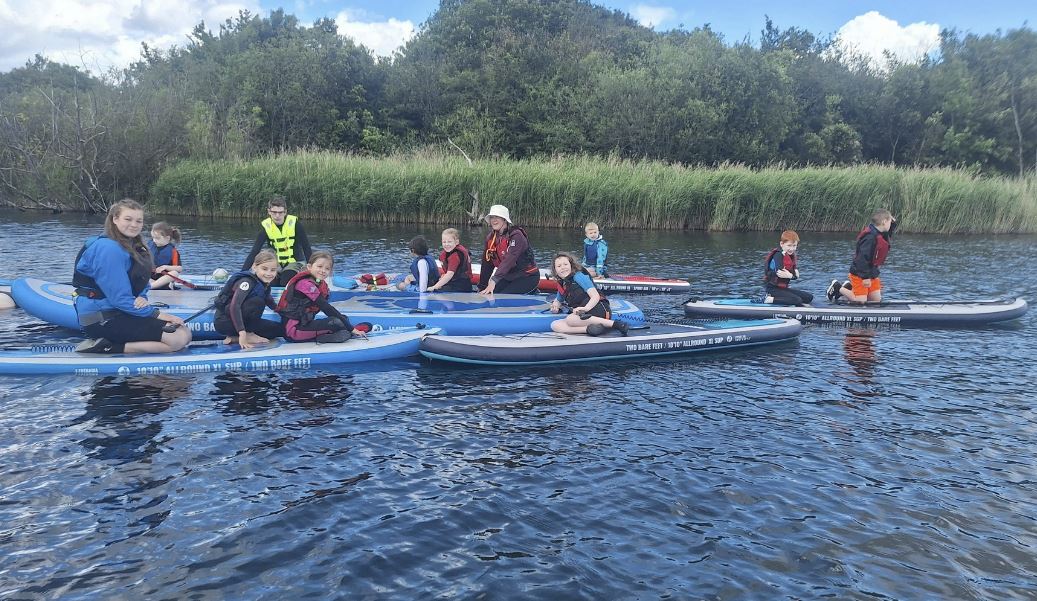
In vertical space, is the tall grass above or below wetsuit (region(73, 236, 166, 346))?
above

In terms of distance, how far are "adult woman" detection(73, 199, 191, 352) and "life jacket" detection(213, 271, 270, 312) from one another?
47 cm

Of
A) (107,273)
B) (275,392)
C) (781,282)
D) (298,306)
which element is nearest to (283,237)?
(298,306)

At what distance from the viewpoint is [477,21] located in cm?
4166

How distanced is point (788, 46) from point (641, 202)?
24460 millimetres

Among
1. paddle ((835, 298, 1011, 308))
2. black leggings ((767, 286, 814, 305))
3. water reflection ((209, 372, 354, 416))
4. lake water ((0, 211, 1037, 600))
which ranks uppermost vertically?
black leggings ((767, 286, 814, 305))

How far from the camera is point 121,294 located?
7.71 m

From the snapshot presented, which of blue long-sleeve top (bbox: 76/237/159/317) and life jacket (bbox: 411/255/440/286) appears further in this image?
life jacket (bbox: 411/255/440/286)

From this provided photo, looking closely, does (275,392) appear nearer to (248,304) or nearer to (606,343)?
(248,304)

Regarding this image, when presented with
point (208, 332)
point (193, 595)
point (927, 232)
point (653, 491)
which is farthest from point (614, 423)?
point (927, 232)

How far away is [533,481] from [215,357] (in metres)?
4.12

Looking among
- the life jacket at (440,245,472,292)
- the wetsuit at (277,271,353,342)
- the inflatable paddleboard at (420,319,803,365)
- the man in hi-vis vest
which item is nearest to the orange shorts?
the inflatable paddleboard at (420,319,803,365)

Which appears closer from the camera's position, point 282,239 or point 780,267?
point 282,239

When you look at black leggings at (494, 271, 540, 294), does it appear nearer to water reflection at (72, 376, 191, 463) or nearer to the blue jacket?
the blue jacket

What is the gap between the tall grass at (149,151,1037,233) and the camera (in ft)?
75.9
